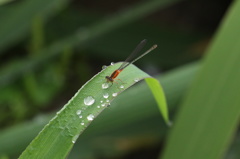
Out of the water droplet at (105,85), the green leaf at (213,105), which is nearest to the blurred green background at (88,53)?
the green leaf at (213,105)

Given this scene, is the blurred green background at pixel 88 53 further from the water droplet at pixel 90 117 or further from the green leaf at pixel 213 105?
the water droplet at pixel 90 117

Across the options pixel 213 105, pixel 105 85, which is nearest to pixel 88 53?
pixel 213 105

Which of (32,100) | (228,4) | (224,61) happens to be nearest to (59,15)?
(32,100)

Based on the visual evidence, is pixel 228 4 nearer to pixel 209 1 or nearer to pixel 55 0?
pixel 209 1

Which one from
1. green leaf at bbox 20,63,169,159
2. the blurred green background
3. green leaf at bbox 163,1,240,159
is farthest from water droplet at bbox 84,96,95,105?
the blurred green background

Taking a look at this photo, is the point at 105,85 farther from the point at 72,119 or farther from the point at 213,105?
the point at 213,105

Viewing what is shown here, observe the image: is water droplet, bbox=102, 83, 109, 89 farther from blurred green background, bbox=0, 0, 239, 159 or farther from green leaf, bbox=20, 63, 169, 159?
blurred green background, bbox=0, 0, 239, 159
